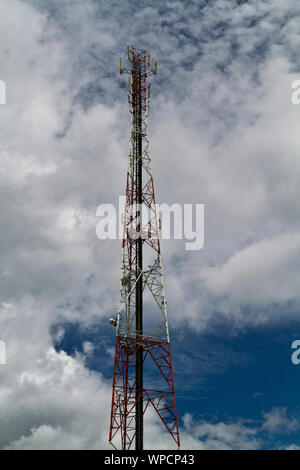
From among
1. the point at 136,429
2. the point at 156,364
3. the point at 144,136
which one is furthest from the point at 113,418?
the point at 144,136

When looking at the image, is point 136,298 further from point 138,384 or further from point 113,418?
point 113,418

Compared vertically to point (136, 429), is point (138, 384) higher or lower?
higher

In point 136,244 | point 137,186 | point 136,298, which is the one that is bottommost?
point 136,298

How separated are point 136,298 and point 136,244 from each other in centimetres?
899

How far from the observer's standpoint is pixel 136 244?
66.2 m
